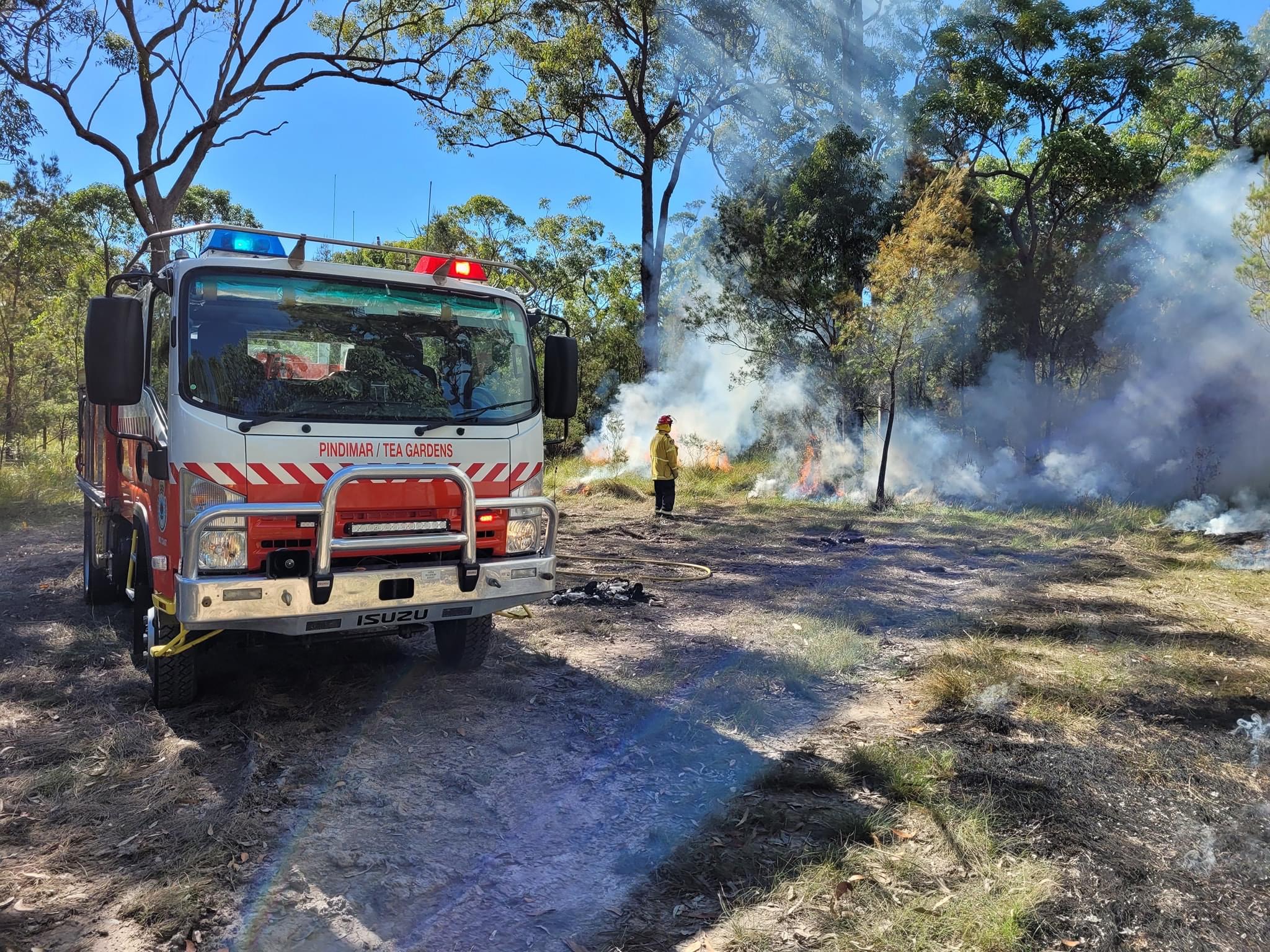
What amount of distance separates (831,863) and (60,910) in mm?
2828

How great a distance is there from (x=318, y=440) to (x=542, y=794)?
2.05 metres

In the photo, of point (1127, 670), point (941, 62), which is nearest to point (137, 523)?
point (1127, 670)

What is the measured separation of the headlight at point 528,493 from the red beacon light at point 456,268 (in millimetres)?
1298

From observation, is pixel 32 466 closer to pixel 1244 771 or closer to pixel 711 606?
pixel 711 606

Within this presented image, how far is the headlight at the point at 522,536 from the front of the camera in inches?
187

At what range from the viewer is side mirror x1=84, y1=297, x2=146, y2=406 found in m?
3.94

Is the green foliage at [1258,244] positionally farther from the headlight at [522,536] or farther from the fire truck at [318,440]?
the headlight at [522,536]

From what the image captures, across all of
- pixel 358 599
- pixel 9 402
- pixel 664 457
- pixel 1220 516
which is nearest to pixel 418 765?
pixel 358 599

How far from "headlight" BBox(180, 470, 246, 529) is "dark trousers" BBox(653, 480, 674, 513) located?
10.8m

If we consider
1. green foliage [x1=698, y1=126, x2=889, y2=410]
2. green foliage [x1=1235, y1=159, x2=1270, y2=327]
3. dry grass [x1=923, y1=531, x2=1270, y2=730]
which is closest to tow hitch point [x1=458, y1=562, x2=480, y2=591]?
dry grass [x1=923, y1=531, x2=1270, y2=730]

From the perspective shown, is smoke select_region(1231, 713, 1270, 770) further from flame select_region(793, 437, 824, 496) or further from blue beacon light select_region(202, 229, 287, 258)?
flame select_region(793, 437, 824, 496)

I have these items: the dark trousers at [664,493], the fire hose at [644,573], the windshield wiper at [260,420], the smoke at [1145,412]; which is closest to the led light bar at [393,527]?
the windshield wiper at [260,420]

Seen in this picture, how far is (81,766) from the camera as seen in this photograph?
161 inches

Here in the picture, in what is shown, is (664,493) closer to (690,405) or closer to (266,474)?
(266,474)
